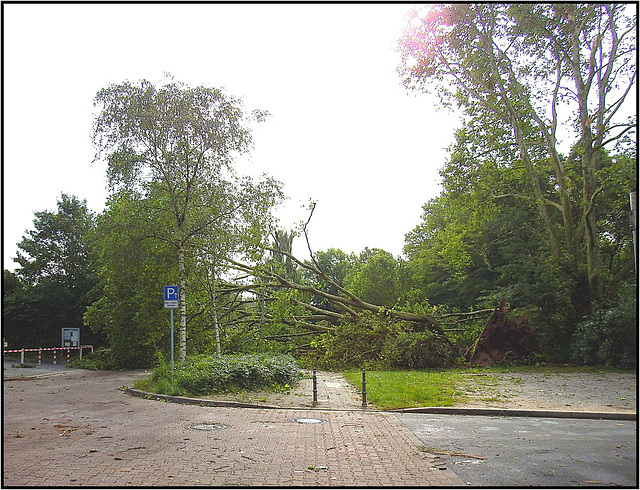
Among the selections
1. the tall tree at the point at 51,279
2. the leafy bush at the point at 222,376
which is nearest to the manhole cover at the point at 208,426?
the leafy bush at the point at 222,376

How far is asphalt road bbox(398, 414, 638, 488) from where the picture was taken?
6316mm

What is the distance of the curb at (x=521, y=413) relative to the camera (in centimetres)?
1134

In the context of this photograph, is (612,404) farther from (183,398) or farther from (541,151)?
(541,151)

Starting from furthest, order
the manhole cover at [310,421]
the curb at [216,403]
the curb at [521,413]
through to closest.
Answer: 1. the curb at [216,403]
2. the curb at [521,413]
3. the manhole cover at [310,421]

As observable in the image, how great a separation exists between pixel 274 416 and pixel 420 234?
137 ft

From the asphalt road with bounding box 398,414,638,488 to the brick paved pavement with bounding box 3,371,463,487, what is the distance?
0.40 meters

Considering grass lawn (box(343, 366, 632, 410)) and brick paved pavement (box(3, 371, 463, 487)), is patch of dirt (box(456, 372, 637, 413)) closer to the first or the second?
grass lawn (box(343, 366, 632, 410))

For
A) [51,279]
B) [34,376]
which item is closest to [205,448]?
[34,376]

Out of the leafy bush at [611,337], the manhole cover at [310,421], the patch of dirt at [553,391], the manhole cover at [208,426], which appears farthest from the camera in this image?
the leafy bush at [611,337]

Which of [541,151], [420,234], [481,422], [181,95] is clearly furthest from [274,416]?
[420,234]

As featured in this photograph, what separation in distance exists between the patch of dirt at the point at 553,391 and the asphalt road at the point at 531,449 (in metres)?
1.54

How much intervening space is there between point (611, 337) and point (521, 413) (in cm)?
1292

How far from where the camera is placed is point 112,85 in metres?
17.1

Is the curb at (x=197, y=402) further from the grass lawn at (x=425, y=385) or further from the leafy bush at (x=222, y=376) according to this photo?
the grass lawn at (x=425, y=385)
